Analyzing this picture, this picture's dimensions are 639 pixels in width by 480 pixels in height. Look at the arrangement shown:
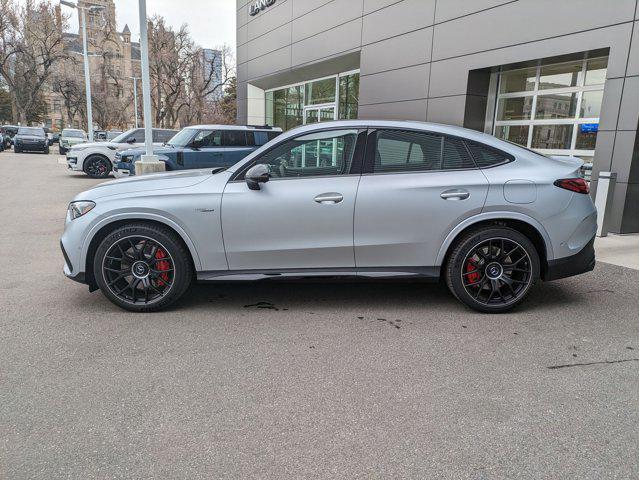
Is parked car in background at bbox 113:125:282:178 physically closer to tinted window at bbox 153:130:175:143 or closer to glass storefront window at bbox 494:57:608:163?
glass storefront window at bbox 494:57:608:163

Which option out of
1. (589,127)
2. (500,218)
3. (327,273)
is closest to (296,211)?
(327,273)

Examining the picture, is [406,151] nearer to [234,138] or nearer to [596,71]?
[596,71]

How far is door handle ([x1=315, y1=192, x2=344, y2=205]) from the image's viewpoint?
413 centimetres

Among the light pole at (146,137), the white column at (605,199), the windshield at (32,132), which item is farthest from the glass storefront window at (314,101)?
the windshield at (32,132)

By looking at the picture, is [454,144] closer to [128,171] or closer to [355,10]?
[128,171]

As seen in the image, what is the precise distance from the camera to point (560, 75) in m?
9.95

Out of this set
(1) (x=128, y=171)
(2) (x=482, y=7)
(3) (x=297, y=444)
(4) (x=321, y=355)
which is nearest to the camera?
(3) (x=297, y=444)

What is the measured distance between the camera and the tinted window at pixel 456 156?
4.27m

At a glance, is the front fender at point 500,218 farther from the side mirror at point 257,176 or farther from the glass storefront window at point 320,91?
the glass storefront window at point 320,91

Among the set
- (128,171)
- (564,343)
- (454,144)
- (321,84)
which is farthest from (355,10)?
(564,343)

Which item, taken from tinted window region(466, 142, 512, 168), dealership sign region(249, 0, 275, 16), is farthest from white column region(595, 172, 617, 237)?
dealership sign region(249, 0, 275, 16)

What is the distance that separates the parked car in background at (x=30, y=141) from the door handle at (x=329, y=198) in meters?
33.7

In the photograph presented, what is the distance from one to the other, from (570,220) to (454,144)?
1.21 metres

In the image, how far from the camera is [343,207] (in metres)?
4.14
